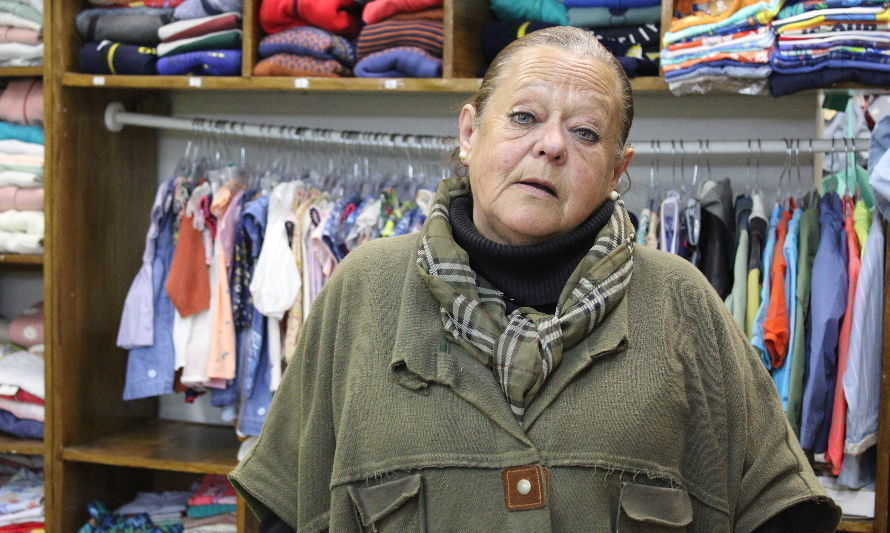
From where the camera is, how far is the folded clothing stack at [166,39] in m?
2.77

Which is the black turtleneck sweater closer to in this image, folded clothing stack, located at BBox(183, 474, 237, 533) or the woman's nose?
the woman's nose

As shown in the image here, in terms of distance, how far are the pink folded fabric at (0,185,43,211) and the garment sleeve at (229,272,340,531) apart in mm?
1816

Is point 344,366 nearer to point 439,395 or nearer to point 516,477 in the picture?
point 439,395

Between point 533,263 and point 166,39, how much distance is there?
6.33 feet

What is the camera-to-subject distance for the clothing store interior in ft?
7.53

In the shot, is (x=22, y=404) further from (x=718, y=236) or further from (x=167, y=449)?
(x=718, y=236)

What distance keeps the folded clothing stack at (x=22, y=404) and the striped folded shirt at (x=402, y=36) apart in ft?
5.08

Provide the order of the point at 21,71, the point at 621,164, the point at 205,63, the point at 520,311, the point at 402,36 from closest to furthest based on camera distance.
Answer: the point at 520,311, the point at 621,164, the point at 402,36, the point at 205,63, the point at 21,71

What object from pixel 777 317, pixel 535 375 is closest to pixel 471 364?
pixel 535 375

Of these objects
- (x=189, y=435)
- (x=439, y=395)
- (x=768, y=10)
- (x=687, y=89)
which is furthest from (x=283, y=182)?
(x=439, y=395)

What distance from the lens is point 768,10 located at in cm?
231

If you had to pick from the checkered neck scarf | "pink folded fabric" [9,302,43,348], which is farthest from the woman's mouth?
"pink folded fabric" [9,302,43,348]

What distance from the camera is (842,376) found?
2264 mm

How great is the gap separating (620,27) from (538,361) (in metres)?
1.64
